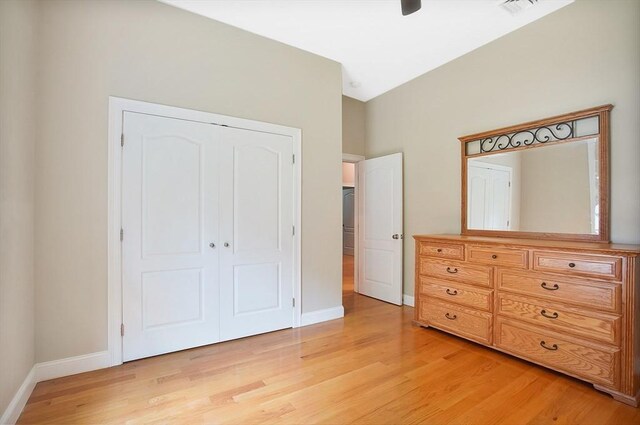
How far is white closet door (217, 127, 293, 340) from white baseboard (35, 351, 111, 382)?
91 cm

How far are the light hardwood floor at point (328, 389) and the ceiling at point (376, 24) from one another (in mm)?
3004

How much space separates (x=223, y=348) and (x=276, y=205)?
Answer: 1.42 meters

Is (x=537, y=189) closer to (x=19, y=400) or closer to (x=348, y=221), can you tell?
(x=19, y=400)

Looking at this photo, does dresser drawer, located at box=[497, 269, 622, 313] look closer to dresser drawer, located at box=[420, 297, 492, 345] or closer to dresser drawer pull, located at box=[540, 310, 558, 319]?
dresser drawer pull, located at box=[540, 310, 558, 319]

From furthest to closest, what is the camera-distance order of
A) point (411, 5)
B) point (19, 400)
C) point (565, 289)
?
1. point (565, 289)
2. point (411, 5)
3. point (19, 400)

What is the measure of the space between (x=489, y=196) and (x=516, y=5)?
1.72 meters

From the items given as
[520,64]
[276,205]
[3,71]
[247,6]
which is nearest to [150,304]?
[276,205]

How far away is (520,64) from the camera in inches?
113

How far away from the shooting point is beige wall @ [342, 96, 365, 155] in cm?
442

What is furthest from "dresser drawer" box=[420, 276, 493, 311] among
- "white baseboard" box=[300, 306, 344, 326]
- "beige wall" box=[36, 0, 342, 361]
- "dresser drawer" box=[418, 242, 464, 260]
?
"beige wall" box=[36, 0, 342, 361]

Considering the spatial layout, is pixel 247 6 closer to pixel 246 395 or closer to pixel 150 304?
pixel 150 304

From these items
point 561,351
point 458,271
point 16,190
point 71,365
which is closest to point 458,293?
point 458,271

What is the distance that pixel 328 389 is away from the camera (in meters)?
2.01

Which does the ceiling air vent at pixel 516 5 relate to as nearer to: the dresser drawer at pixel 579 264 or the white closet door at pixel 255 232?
the dresser drawer at pixel 579 264
